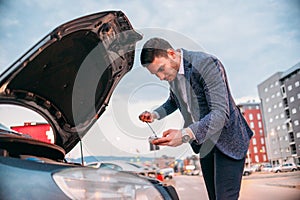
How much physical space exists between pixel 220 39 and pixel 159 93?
32cm

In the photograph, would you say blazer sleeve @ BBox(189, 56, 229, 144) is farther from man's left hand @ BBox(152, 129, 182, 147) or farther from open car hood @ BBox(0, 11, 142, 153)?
open car hood @ BBox(0, 11, 142, 153)

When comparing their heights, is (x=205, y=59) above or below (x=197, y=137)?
above

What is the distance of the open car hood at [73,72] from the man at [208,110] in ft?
0.54

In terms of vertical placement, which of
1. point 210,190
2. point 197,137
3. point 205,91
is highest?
point 205,91

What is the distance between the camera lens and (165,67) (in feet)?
3.81

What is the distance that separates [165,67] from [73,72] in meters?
0.50

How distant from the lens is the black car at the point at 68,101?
78 cm

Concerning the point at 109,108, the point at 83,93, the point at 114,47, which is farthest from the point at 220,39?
the point at 83,93

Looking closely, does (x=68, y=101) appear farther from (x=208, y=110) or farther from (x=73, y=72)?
(x=208, y=110)

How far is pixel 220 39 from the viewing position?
130cm

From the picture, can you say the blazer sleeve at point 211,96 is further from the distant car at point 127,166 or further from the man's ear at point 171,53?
the distant car at point 127,166

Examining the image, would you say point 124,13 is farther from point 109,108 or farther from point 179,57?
point 109,108

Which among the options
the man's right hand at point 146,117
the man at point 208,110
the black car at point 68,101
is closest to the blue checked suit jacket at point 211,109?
the man at point 208,110

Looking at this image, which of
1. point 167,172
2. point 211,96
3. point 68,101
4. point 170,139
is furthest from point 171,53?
point 68,101
